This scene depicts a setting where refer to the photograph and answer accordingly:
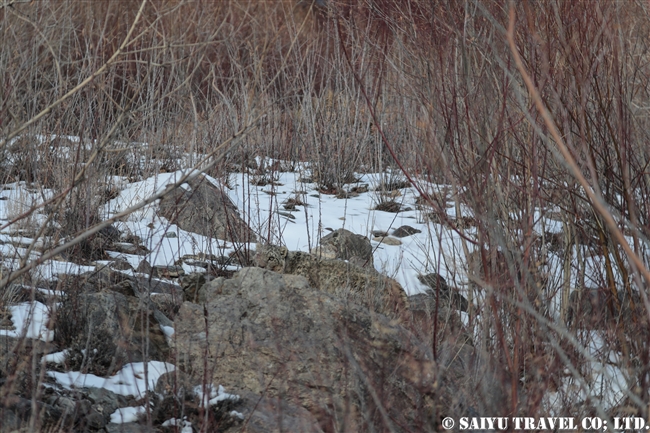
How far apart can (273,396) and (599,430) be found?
2.95 ft

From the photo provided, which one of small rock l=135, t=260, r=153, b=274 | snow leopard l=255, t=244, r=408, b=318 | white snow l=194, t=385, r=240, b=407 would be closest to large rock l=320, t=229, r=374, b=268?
snow leopard l=255, t=244, r=408, b=318

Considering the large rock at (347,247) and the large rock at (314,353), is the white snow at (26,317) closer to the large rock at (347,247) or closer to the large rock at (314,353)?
the large rock at (314,353)

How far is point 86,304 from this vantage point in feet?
7.78

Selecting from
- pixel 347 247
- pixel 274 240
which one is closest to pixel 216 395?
pixel 347 247

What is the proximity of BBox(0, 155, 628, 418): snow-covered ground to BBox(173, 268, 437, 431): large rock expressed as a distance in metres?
0.13

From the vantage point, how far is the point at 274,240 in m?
3.69

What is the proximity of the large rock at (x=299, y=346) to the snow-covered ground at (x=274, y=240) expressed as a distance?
128 millimetres

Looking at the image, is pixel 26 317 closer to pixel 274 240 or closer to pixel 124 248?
pixel 124 248

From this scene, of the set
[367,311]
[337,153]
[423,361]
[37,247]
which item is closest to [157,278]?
[37,247]

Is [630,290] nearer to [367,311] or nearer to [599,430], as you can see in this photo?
[599,430]

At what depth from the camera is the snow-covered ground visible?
6.89 feet

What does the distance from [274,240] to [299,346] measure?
5.74 feet

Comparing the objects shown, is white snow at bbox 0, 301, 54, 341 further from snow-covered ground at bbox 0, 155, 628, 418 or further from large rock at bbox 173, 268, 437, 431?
large rock at bbox 173, 268, 437, 431

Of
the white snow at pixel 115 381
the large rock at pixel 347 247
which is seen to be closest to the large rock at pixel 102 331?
the white snow at pixel 115 381
